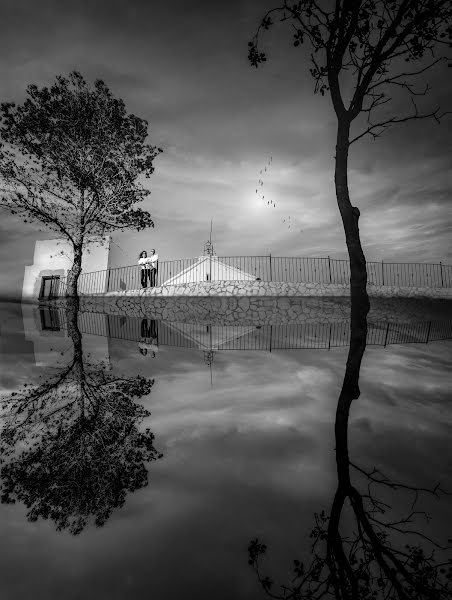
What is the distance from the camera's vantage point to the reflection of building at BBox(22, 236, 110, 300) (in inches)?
1128

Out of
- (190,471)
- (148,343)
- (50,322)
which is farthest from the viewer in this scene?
(50,322)

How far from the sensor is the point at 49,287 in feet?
99.8

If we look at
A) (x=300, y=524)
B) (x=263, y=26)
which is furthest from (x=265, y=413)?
(x=263, y=26)

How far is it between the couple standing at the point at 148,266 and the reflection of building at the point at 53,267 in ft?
17.6

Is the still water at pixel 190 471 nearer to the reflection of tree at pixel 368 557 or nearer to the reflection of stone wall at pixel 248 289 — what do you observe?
the reflection of tree at pixel 368 557

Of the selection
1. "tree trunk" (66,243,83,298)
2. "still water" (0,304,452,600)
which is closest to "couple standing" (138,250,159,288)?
"tree trunk" (66,243,83,298)

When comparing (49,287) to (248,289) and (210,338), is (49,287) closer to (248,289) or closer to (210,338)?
(248,289)

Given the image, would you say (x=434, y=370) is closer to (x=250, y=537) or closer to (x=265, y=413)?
(x=265, y=413)

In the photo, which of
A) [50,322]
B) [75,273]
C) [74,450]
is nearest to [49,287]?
[75,273]

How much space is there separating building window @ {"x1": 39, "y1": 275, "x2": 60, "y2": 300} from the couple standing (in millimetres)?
9346

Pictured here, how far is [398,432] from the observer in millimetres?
3031

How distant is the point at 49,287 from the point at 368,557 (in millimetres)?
33211

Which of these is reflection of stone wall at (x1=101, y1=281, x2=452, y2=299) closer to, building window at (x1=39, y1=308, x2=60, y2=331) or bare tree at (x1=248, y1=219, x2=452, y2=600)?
building window at (x1=39, y1=308, x2=60, y2=331)

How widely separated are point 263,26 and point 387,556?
520 inches
